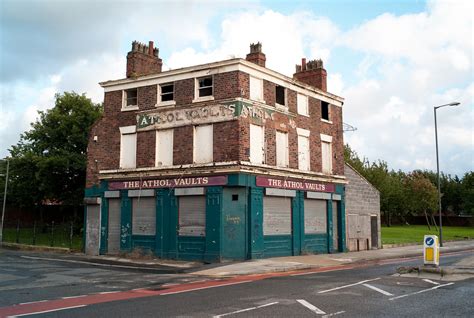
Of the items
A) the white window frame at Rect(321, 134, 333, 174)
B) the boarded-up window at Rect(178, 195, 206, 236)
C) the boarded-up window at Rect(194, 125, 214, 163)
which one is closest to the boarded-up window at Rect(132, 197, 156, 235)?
the boarded-up window at Rect(178, 195, 206, 236)

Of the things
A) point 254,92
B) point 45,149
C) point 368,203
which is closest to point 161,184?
point 254,92

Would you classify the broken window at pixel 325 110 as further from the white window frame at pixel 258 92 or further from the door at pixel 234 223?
the door at pixel 234 223

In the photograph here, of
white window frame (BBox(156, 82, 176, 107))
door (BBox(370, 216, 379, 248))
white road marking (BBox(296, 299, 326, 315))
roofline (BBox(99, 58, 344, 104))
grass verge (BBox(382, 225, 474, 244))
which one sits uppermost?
roofline (BBox(99, 58, 344, 104))

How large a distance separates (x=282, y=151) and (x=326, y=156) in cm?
458

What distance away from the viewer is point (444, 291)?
12555mm

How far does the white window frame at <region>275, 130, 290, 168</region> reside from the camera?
2439cm

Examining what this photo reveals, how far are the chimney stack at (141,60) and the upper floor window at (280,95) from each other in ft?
23.0

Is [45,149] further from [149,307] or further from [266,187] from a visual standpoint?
[149,307]

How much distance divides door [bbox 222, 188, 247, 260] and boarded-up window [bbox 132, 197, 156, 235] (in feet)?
14.2

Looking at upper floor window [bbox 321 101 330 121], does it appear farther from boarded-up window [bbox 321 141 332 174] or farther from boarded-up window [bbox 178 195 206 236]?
boarded-up window [bbox 178 195 206 236]

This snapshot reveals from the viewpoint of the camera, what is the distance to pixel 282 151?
80.9 feet

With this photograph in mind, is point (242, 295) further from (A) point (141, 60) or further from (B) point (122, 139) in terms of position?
(A) point (141, 60)

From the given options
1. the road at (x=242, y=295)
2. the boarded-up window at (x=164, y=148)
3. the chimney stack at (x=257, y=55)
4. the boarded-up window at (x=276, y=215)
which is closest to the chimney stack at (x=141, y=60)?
the boarded-up window at (x=164, y=148)

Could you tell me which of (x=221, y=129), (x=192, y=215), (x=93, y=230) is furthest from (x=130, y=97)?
(x=192, y=215)
